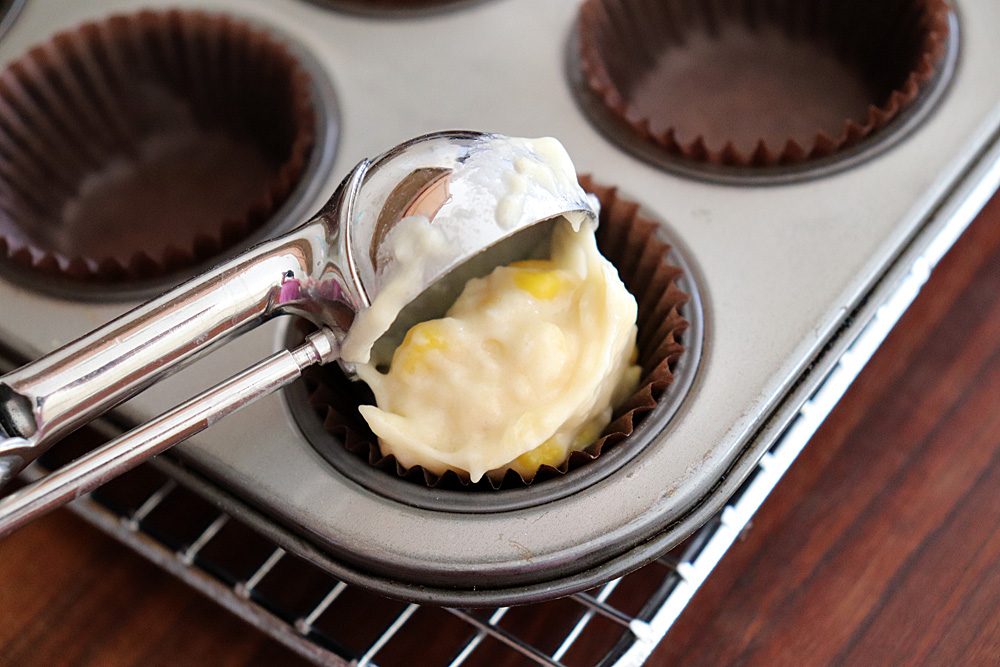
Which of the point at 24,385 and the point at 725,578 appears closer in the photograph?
the point at 24,385

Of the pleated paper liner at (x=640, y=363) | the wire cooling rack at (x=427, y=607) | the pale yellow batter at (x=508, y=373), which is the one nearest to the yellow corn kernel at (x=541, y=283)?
the pale yellow batter at (x=508, y=373)

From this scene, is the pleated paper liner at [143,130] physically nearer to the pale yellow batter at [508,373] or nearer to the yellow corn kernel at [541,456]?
the pale yellow batter at [508,373]

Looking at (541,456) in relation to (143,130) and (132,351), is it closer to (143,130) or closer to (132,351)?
(132,351)

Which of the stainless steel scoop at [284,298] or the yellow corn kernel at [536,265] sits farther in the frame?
the yellow corn kernel at [536,265]

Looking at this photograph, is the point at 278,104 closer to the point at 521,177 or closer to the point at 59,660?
the point at 521,177

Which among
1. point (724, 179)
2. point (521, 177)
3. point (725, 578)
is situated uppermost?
point (724, 179)

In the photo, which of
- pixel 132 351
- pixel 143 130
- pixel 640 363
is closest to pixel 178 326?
pixel 132 351

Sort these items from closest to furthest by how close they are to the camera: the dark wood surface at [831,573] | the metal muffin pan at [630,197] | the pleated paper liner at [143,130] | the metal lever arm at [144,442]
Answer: the metal lever arm at [144,442]
the metal muffin pan at [630,197]
the dark wood surface at [831,573]
the pleated paper liner at [143,130]

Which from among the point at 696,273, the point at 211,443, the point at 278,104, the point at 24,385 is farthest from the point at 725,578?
the point at 278,104
